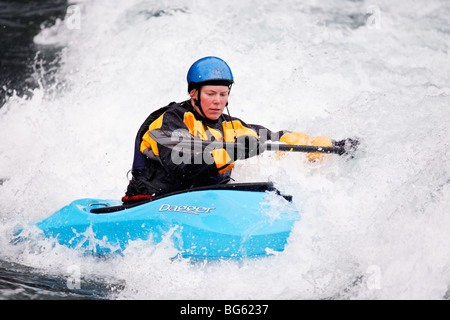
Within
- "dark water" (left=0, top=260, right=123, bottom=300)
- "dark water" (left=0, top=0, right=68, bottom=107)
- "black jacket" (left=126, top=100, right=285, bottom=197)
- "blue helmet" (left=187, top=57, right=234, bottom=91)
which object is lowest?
"dark water" (left=0, top=260, right=123, bottom=300)

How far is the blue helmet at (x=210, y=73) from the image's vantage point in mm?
3693

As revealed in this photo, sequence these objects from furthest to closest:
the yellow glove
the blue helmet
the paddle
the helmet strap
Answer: the yellow glove → the helmet strap → the blue helmet → the paddle

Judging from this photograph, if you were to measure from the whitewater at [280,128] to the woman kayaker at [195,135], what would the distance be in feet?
1.59

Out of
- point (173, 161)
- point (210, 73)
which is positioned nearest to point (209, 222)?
point (173, 161)

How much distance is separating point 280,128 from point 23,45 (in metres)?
5.86

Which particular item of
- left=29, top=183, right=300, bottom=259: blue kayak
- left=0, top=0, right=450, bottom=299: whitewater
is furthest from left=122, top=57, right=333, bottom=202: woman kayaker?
left=0, top=0, right=450, bottom=299: whitewater

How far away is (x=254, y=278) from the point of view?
3.13m

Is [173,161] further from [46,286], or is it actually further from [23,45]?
[23,45]

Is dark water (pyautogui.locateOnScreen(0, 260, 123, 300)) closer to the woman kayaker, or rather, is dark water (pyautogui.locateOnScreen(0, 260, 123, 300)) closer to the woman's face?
the woman kayaker

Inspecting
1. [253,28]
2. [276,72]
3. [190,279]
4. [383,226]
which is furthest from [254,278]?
[253,28]

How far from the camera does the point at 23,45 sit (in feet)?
34.0

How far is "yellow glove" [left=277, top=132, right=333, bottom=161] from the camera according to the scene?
418 centimetres

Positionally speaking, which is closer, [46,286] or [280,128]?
[46,286]
